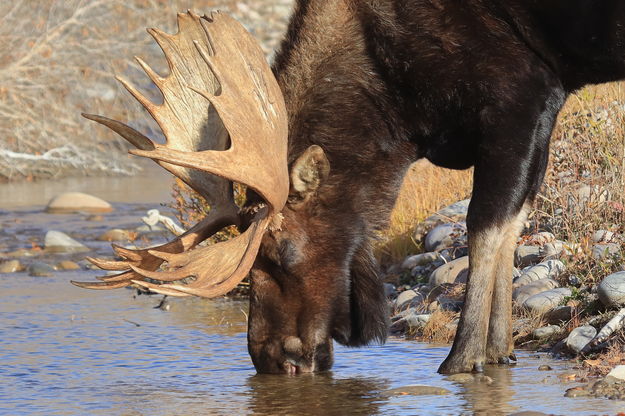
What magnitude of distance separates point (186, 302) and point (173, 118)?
3314 millimetres

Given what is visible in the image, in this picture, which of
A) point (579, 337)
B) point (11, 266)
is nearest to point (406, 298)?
point (579, 337)

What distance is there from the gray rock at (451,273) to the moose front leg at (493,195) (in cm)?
178

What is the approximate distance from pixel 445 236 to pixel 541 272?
1.47 m

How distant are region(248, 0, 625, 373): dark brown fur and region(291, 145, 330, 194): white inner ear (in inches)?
1.6

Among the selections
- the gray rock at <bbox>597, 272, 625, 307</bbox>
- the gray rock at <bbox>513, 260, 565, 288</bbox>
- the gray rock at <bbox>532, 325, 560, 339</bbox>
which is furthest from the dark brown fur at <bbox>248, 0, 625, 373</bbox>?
the gray rock at <bbox>513, 260, 565, 288</bbox>

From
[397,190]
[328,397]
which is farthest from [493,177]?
[328,397]

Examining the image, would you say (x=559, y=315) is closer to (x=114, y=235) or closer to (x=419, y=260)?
(x=419, y=260)

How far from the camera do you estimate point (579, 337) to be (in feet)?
24.2

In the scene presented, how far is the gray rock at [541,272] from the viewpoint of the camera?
866 centimetres

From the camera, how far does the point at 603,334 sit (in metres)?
7.20

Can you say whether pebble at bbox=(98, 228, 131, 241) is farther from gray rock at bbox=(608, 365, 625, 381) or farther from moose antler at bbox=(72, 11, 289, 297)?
gray rock at bbox=(608, 365, 625, 381)

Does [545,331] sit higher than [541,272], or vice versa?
[541,272]

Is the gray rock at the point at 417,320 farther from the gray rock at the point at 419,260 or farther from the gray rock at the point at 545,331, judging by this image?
the gray rock at the point at 419,260

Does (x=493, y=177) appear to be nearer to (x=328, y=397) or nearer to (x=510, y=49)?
(x=510, y=49)
